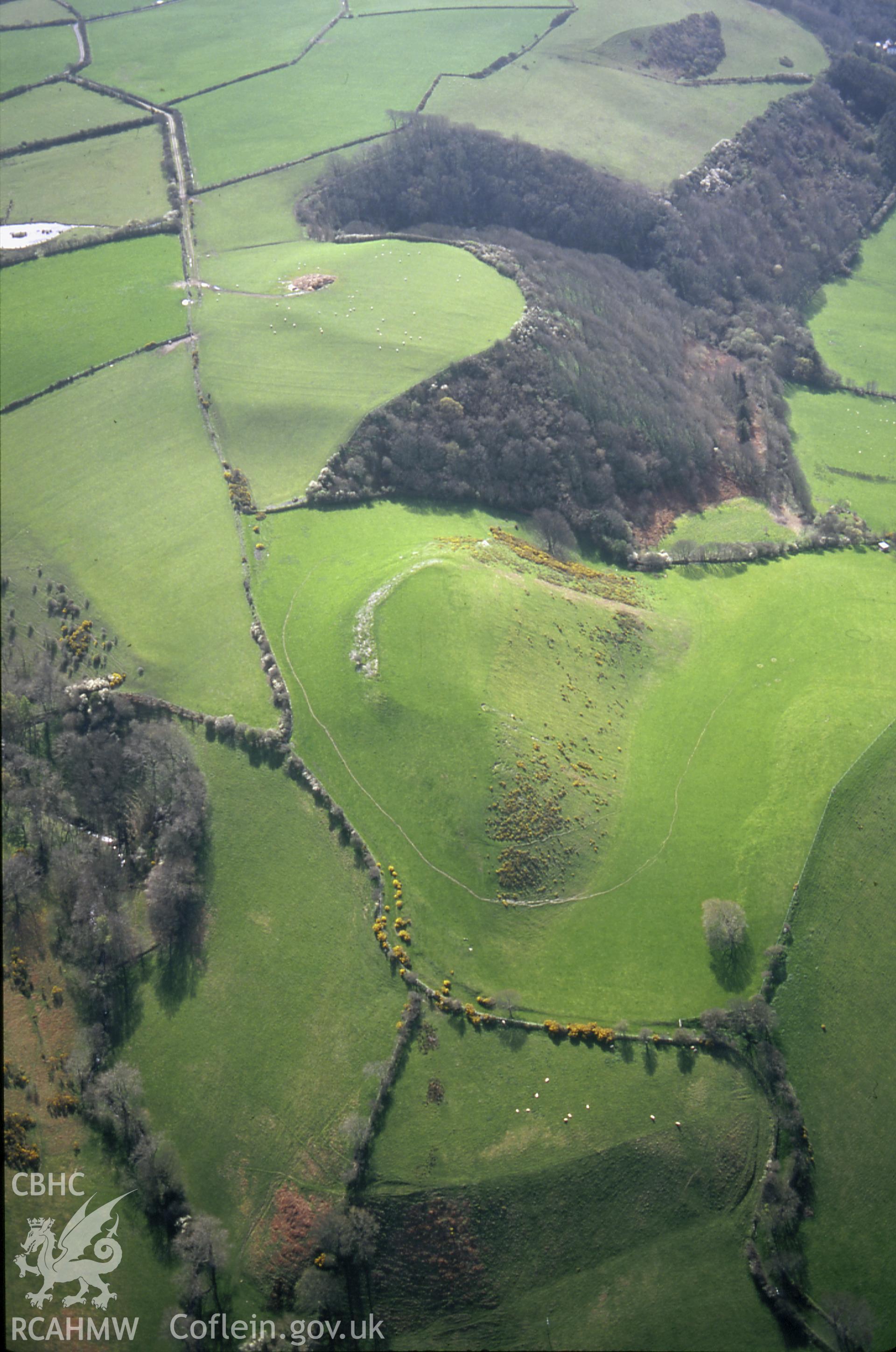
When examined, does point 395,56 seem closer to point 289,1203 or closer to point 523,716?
point 523,716

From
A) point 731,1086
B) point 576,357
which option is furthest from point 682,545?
point 731,1086

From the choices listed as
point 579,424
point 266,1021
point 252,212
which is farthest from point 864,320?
point 266,1021

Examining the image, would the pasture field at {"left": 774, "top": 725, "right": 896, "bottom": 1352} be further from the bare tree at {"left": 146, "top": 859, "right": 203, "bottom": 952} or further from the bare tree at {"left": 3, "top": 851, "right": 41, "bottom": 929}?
the bare tree at {"left": 3, "top": 851, "right": 41, "bottom": 929}

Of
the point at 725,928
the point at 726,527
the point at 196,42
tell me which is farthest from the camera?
the point at 196,42

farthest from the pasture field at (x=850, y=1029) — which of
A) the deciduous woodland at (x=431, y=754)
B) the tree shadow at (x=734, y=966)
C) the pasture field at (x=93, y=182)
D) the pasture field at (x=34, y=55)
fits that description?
the pasture field at (x=34, y=55)

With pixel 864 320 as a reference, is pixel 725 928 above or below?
below

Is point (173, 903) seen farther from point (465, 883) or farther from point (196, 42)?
point (196, 42)

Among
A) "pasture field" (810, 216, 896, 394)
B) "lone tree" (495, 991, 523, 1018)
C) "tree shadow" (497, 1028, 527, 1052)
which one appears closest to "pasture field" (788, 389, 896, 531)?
"pasture field" (810, 216, 896, 394)
